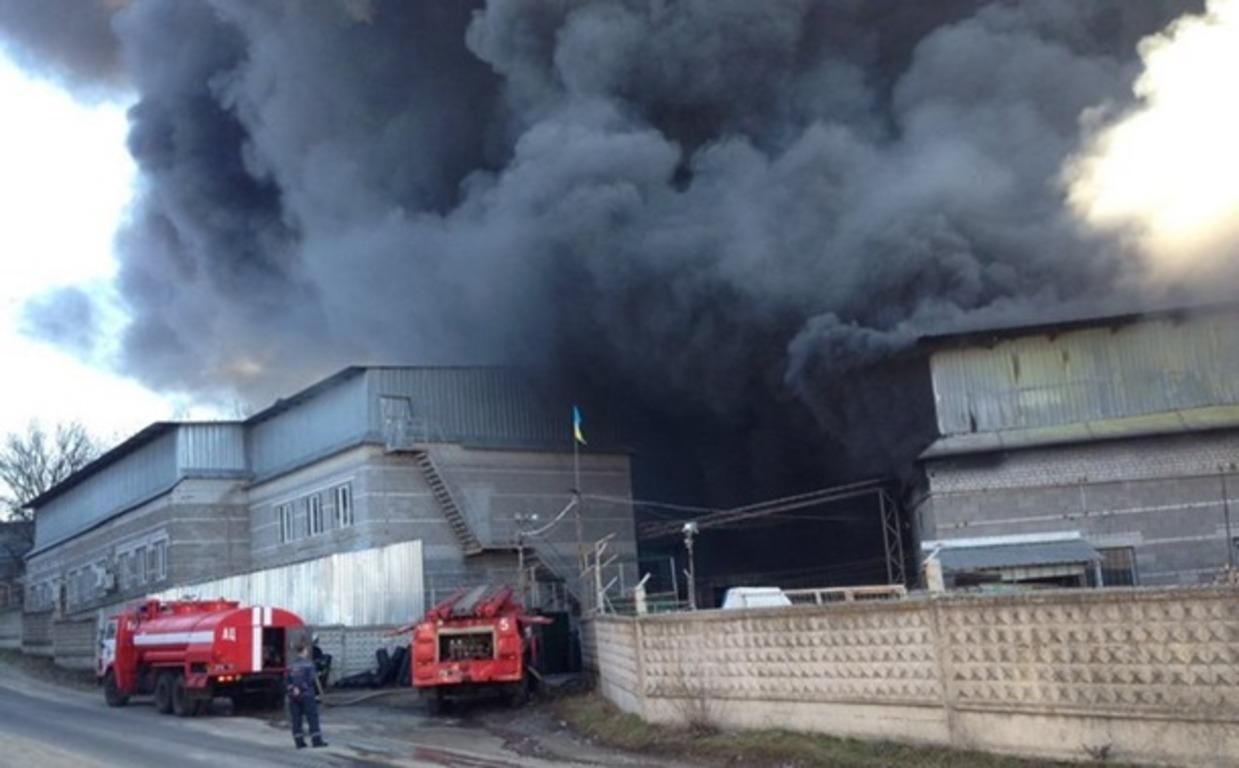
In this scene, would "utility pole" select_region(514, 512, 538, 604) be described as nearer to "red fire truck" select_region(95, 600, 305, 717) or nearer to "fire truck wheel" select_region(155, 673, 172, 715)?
"red fire truck" select_region(95, 600, 305, 717)

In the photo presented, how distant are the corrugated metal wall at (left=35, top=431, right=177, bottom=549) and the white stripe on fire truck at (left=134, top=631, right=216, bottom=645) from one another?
58.3 feet

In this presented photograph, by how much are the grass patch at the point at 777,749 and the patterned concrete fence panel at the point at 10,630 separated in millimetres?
42763

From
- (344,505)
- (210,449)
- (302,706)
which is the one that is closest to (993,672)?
(302,706)

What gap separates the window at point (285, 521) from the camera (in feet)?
Result: 127

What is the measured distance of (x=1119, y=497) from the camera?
23641 millimetres

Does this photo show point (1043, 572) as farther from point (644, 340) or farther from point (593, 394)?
point (593, 394)

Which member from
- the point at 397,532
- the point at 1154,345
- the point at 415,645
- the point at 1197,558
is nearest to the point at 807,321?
the point at 1154,345

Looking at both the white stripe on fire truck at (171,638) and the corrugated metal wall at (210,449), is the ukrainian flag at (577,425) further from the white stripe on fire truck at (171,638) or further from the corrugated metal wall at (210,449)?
the corrugated metal wall at (210,449)

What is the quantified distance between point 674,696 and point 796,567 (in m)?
22.4

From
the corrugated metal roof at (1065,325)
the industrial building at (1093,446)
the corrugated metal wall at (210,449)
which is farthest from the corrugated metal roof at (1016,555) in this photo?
the corrugated metal wall at (210,449)

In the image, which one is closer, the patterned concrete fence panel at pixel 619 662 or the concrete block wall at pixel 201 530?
the patterned concrete fence panel at pixel 619 662

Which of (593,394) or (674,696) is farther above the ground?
(593,394)

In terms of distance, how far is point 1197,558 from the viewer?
2300 cm

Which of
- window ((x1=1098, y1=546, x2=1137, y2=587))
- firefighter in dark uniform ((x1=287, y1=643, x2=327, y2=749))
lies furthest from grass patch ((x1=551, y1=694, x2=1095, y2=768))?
window ((x1=1098, y1=546, x2=1137, y2=587))
